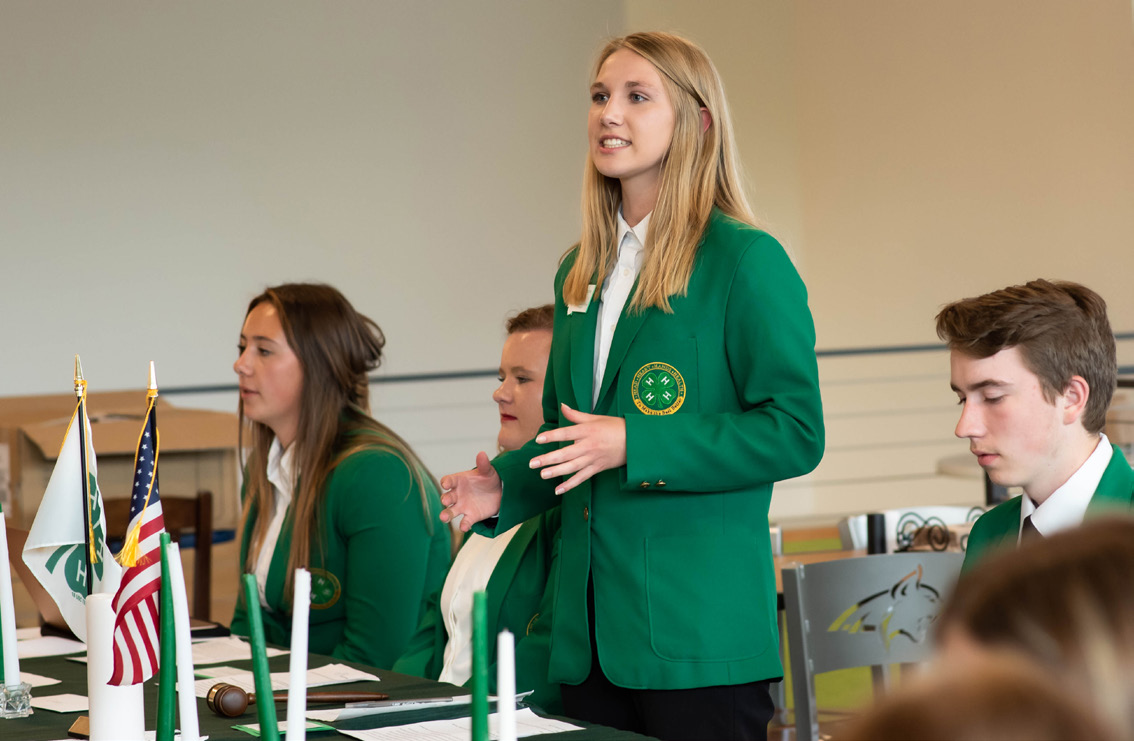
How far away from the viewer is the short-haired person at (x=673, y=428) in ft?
5.17

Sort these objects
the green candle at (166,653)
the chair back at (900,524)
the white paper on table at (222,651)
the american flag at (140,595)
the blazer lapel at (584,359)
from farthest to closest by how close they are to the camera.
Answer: the chair back at (900,524)
the white paper on table at (222,651)
the blazer lapel at (584,359)
the american flag at (140,595)
the green candle at (166,653)

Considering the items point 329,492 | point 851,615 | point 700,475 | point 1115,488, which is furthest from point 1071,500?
point 329,492

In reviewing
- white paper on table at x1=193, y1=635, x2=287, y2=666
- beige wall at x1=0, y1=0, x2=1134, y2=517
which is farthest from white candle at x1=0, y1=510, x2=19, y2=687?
beige wall at x1=0, y1=0, x2=1134, y2=517

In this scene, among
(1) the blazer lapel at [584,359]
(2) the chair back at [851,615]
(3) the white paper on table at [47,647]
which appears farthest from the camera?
(2) the chair back at [851,615]

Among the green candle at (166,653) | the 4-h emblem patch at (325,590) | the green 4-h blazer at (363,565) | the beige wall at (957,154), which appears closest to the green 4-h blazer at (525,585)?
the green 4-h blazer at (363,565)

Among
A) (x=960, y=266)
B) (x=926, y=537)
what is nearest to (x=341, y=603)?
(x=926, y=537)

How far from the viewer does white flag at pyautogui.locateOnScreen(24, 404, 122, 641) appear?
1.42 metres

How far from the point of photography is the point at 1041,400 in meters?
1.57

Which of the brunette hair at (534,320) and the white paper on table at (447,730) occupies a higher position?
the brunette hair at (534,320)

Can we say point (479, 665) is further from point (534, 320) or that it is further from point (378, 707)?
point (534, 320)

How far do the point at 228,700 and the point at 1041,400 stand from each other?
1.04 metres

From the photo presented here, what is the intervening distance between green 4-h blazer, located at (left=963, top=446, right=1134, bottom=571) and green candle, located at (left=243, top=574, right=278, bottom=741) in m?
0.86

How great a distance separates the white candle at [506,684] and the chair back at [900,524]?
2.30m

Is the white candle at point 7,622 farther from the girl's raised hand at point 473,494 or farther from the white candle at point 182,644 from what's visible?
→ the girl's raised hand at point 473,494
